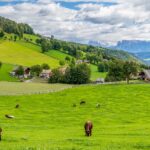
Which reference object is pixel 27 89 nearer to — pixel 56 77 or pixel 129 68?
pixel 129 68

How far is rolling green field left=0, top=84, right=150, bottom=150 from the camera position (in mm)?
47031

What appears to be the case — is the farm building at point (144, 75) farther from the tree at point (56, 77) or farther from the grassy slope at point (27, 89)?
the grassy slope at point (27, 89)

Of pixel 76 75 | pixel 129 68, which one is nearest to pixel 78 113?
pixel 129 68

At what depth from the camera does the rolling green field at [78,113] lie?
4703 cm

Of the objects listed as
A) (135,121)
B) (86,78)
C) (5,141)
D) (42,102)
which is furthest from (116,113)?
(86,78)

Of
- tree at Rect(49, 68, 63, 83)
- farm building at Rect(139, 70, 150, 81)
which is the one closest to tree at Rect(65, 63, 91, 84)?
tree at Rect(49, 68, 63, 83)

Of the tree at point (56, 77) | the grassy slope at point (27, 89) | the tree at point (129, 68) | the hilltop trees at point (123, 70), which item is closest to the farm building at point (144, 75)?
the hilltop trees at point (123, 70)

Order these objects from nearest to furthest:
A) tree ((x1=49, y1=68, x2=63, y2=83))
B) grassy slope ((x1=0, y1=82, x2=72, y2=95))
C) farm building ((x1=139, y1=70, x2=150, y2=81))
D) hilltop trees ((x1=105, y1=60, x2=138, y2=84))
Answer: grassy slope ((x1=0, y1=82, x2=72, y2=95)) < hilltop trees ((x1=105, y1=60, x2=138, y2=84)) < farm building ((x1=139, y1=70, x2=150, y2=81)) < tree ((x1=49, y1=68, x2=63, y2=83))

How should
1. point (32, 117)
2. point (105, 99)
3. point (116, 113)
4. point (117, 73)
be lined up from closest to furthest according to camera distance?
point (32, 117)
point (116, 113)
point (105, 99)
point (117, 73)

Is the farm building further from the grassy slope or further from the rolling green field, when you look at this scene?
the rolling green field

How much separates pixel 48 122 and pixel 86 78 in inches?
4629

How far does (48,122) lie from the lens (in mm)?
64312

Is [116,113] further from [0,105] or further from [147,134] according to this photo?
[147,134]

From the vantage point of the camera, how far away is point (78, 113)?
246 feet
